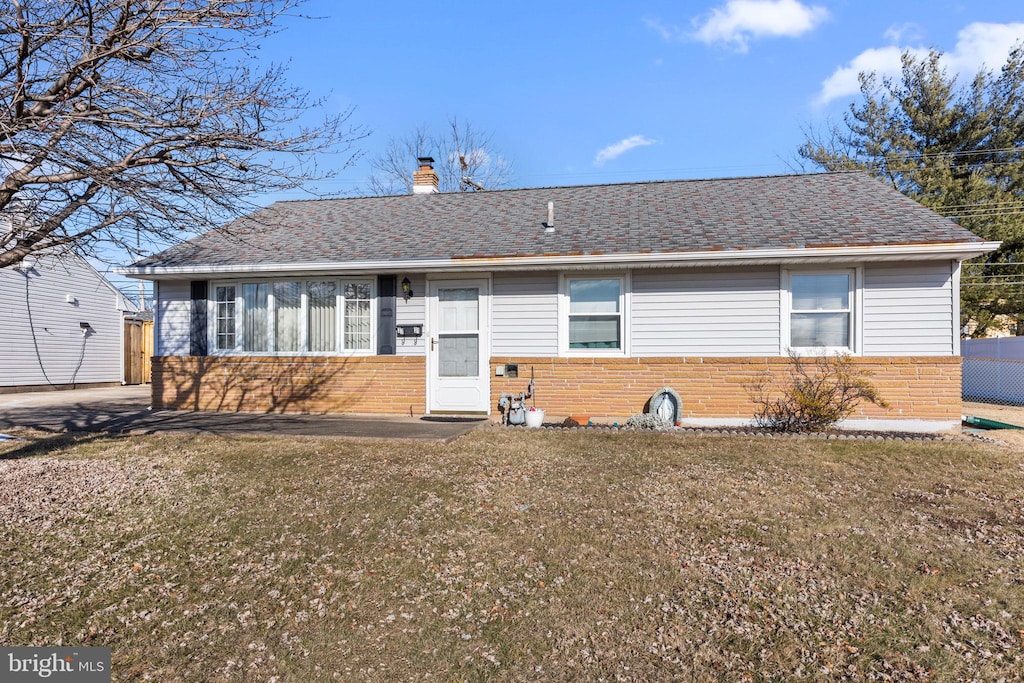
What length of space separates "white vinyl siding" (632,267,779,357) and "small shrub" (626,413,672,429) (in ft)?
4.17

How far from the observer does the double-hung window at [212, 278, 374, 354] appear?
416 inches

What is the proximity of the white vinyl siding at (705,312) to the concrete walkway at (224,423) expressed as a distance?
10.1ft

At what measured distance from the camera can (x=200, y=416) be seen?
10.1 metres

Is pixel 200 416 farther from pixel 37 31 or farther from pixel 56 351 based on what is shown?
pixel 56 351

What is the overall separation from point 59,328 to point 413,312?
14.8 meters

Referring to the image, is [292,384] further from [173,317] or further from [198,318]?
[173,317]

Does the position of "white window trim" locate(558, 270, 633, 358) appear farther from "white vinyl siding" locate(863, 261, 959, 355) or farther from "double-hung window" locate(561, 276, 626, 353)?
"white vinyl siding" locate(863, 261, 959, 355)

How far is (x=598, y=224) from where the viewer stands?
10773 mm

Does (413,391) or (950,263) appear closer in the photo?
(950,263)

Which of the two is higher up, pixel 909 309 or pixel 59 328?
pixel 909 309

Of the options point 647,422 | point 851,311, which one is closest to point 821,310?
point 851,311

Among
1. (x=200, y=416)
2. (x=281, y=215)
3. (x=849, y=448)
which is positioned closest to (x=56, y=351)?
(x=281, y=215)

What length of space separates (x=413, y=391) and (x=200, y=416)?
11.7 feet

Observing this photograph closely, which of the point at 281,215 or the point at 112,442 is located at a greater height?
the point at 281,215
